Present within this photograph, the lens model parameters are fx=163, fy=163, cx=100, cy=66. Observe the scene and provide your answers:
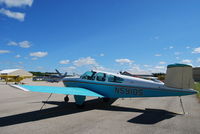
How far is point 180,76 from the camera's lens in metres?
7.55

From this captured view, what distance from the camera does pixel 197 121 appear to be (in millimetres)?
6625

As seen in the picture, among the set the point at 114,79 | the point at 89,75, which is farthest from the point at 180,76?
the point at 89,75

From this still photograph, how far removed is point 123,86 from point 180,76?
293 centimetres

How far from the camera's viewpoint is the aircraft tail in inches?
289

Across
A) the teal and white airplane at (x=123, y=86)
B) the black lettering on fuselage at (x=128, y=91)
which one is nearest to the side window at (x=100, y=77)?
the teal and white airplane at (x=123, y=86)

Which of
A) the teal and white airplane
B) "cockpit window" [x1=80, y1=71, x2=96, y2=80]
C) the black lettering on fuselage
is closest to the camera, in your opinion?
the teal and white airplane

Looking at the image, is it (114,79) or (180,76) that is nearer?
(180,76)

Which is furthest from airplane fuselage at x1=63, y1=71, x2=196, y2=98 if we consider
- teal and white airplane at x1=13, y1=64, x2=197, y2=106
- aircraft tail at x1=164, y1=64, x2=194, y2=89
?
aircraft tail at x1=164, y1=64, x2=194, y2=89

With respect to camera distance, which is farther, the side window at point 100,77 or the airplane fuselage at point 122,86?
the side window at point 100,77

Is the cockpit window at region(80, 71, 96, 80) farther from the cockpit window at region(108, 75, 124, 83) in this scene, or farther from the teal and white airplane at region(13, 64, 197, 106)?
the cockpit window at region(108, 75, 124, 83)

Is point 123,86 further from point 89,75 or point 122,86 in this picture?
point 89,75

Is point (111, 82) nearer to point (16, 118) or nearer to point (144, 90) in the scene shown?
point (144, 90)

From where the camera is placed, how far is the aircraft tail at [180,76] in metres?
7.35

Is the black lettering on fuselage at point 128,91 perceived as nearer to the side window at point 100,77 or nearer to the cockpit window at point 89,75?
the side window at point 100,77
